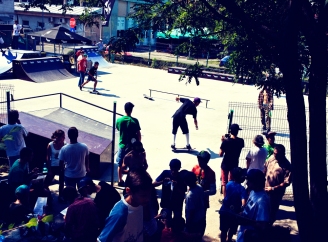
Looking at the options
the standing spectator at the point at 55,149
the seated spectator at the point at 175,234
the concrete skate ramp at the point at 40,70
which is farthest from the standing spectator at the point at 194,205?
the concrete skate ramp at the point at 40,70

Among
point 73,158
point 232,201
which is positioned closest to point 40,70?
point 73,158

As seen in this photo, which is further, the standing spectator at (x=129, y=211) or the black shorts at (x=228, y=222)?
the black shorts at (x=228, y=222)

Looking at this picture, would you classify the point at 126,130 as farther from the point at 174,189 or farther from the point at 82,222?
the point at 82,222

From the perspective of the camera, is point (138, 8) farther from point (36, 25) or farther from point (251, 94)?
point (36, 25)

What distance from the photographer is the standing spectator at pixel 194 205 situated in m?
6.19

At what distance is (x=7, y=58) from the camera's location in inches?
962

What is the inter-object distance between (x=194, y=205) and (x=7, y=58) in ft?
68.4

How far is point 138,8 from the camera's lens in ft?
29.7

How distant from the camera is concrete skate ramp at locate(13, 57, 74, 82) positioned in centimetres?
2259

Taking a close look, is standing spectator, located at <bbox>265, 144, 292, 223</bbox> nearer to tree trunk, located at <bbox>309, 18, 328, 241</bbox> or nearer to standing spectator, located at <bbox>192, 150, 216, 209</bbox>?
standing spectator, located at <bbox>192, 150, 216, 209</bbox>

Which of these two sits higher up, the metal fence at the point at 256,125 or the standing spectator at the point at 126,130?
the standing spectator at the point at 126,130

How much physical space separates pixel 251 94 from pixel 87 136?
44.7 ft

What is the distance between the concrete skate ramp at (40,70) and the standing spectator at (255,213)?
723 inches

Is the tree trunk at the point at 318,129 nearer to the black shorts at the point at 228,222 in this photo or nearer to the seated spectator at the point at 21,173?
the black shorts at the point at 228,222
